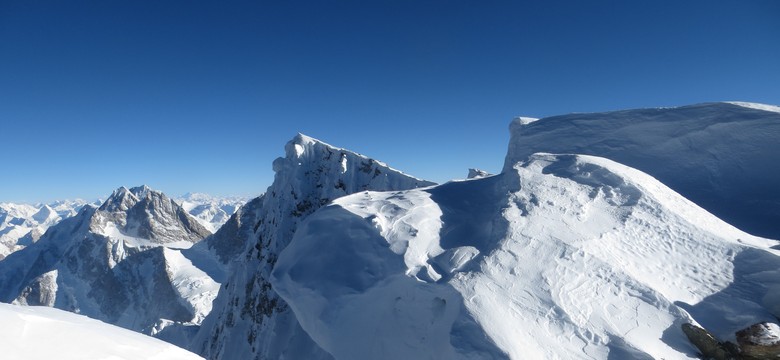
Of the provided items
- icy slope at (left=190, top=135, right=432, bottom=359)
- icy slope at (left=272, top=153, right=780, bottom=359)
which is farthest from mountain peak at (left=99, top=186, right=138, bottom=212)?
icy slope at (left=272, top=153, right=780, bottom=359)

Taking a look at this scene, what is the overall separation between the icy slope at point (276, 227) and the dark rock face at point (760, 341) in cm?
2054

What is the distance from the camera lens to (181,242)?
4902 inches

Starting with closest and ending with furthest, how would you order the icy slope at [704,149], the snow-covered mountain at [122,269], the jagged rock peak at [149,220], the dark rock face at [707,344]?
the dark rock face at [707,344], the icy slope at [704,149], the snow-covered mountain at [122,269], the jagged rock peak at [149,220]

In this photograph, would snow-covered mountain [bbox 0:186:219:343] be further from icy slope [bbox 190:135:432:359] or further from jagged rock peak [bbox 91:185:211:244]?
icy slope [bbox 190:135:432:359]

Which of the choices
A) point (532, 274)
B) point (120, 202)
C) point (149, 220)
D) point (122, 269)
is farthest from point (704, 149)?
point (120, 202)

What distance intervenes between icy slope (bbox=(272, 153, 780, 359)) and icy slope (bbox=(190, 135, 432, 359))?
46.2 feet

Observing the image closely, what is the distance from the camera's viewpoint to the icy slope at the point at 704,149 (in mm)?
13781

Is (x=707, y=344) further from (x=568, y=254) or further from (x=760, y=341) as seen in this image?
(x=568, y=254)

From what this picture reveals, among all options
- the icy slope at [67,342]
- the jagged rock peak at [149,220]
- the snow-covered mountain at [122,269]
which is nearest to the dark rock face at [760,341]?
the icy slope at [67,342]

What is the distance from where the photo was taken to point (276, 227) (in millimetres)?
26562

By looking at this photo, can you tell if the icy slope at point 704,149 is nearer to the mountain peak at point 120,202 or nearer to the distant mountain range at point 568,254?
the distant mountain range at point 568,254

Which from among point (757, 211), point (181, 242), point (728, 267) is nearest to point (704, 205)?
point (757, 211)

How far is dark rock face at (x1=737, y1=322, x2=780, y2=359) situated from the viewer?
6918 millimetres

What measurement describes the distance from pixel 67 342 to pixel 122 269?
4769 inches
